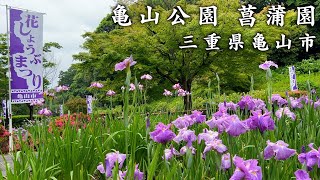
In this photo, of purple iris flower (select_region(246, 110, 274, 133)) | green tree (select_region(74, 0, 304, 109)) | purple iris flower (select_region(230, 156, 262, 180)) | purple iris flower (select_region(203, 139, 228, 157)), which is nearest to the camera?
purple iris flower (select_region(230, 156, 262, 180))

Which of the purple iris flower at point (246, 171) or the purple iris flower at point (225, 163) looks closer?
the purple iris flower at point (246, 171)

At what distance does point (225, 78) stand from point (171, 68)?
170cm

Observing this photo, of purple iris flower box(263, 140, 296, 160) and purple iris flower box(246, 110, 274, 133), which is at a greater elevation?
purple iris flower box(246, 110, 274, 133)

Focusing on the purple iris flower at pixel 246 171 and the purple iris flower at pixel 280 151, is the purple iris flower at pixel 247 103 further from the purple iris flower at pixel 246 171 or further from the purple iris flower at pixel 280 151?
the purple iris flower at pixel 246 171

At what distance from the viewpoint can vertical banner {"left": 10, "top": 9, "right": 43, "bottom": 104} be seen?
689 centimetres

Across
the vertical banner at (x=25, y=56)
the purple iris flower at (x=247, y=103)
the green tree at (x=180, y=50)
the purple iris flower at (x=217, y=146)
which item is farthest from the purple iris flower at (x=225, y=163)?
the green tree at (x=180, y=50)

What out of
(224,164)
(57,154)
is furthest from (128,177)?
(57,154)

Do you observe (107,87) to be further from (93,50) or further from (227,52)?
(227,52)

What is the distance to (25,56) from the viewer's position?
697 centimetres

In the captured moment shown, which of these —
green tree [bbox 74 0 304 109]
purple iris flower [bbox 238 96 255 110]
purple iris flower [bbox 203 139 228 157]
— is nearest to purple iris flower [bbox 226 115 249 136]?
purple iris flower [bbox 203 139 228 157]

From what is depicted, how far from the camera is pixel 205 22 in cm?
907

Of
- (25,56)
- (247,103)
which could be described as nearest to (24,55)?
(25,56)

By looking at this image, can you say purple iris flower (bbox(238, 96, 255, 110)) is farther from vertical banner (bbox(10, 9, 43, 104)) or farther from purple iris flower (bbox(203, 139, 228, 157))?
vertical banner (bbox(10, 9, 43, 104))

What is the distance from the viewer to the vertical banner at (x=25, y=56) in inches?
271
